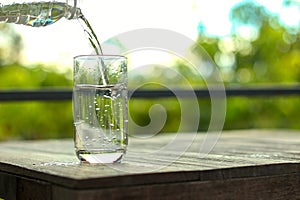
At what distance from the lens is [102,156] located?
4.11 ft

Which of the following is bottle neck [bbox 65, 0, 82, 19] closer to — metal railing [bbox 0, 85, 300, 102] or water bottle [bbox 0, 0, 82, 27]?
water bottle [bbox 0, 0, 82, 27]

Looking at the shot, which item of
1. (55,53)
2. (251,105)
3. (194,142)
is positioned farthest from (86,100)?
(251,105)

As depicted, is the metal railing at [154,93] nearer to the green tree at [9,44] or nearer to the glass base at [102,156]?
the glass base at [102,156]

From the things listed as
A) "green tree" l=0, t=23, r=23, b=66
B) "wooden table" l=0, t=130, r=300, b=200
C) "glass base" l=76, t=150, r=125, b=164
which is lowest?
"wooden table" l=0, t=130, r=300, b=200

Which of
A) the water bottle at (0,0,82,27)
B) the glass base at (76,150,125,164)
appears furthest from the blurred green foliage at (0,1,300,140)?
the glass base at (76,150,125,164)

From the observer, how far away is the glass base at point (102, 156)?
4.11ft

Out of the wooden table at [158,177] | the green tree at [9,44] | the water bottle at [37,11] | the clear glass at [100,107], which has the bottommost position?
the wooden table at [158,177]

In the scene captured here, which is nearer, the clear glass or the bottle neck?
the clear glass

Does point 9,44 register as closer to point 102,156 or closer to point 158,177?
point 102,156

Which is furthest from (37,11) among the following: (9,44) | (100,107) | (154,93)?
(9,44)

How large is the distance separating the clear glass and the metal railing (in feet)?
2.93

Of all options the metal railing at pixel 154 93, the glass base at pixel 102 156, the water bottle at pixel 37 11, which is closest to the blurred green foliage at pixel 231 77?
the metal railing at pixel 154 93

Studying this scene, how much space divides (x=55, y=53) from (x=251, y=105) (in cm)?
197

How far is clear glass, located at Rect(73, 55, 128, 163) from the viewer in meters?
1.25
